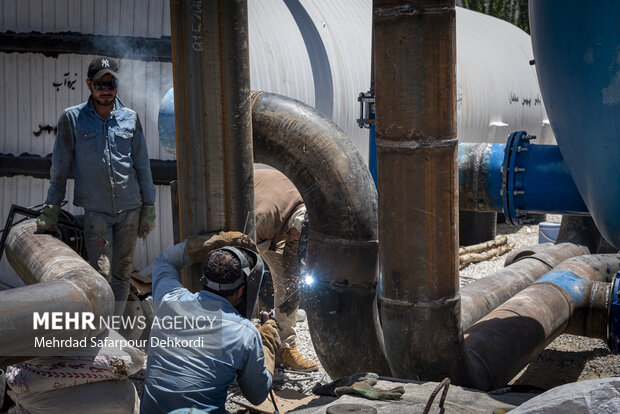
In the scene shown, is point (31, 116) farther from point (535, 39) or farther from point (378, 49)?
point (535, 39)

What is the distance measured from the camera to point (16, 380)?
3.45 m

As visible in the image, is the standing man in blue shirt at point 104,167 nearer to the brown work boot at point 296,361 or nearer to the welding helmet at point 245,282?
the brown work boot at point 296,361

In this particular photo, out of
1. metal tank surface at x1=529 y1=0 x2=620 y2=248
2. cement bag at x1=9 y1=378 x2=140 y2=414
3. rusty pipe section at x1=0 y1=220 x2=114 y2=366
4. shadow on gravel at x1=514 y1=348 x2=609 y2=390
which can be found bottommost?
shadow on gravel at x1=514 y1=348 x2=609 y2=390

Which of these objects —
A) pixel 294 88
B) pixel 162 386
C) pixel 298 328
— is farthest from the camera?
pixel 294 88

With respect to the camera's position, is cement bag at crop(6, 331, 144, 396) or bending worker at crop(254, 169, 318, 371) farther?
bending worker at crop(254, 169, 318, 371)

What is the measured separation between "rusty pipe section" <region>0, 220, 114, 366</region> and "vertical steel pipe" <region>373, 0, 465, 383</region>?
1.41 metres

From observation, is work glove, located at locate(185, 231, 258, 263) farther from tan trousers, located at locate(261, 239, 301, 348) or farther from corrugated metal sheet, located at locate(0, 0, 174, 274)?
corrugated metal sheet, located at locate(0, 0, 174, 274)

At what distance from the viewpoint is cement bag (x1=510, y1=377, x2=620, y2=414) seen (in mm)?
2170

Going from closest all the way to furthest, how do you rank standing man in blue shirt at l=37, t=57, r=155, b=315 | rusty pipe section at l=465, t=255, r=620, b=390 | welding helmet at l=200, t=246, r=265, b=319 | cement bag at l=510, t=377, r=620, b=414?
cement bag at l=510, t=377, r=620, b=414 → welding helmet at l=200, t=246, r=265, b=319 → rusty pipe section at l=465, t=255, r=620, b=390 → standing man in blue shirt at l=37, t=57, r=155, b=315

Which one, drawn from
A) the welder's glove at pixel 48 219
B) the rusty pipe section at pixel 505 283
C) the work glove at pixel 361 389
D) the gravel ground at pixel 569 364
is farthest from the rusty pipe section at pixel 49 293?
the gravel ground at pixel 569 364

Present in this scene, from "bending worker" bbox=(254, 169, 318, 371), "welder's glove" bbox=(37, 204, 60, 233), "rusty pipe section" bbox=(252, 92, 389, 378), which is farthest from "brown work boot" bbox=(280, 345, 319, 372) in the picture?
"welder's glove" bbox=(37, 204, 60, 233)

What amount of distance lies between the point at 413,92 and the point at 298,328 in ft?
11.2

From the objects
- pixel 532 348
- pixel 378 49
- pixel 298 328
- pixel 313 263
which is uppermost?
pixel 378 49

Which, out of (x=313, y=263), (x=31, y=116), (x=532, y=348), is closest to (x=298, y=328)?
(x=313, y=263)
